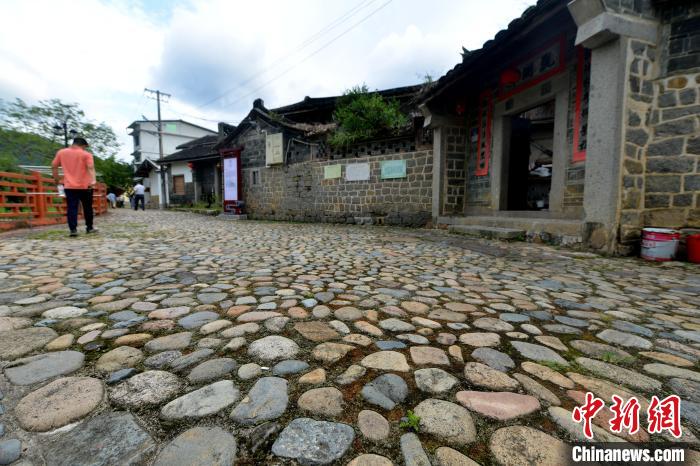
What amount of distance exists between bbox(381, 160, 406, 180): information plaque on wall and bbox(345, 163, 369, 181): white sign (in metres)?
0.58

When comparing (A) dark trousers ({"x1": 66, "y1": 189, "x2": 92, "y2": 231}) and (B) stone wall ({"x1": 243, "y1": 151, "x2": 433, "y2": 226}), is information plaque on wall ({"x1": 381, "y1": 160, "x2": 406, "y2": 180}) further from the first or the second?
(A) dark trousers ({"x1": 66, "y1": 189, "x2": 92, "y2": 231})

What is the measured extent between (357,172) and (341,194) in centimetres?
92

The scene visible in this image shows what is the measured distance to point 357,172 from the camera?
361 inches

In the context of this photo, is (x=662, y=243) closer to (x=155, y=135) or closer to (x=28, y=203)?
(x=28, y=203)

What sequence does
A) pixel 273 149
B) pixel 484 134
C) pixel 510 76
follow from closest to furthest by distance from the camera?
pixel 510 76 < pixel 484 134 < pixel 273 149

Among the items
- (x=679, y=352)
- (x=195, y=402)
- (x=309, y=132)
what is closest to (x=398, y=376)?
(x=195, y=402)

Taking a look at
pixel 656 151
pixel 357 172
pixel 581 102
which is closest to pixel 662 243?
pixel 656 151

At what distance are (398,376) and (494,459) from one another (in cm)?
43

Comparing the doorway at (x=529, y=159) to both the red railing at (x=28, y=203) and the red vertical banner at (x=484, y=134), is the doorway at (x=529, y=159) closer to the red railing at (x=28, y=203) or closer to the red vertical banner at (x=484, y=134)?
the red vertical banner at (x=484, y=134)

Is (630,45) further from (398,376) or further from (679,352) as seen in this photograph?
(398,376)

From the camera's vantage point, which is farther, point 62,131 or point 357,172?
point 62,131

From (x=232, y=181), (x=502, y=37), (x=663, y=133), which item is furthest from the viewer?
(x=232, y=181)

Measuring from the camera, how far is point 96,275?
9.03ft

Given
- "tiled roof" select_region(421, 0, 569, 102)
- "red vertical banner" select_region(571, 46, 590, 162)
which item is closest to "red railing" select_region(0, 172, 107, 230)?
"tiled roof" select_region(421, 0, 569, 102)
